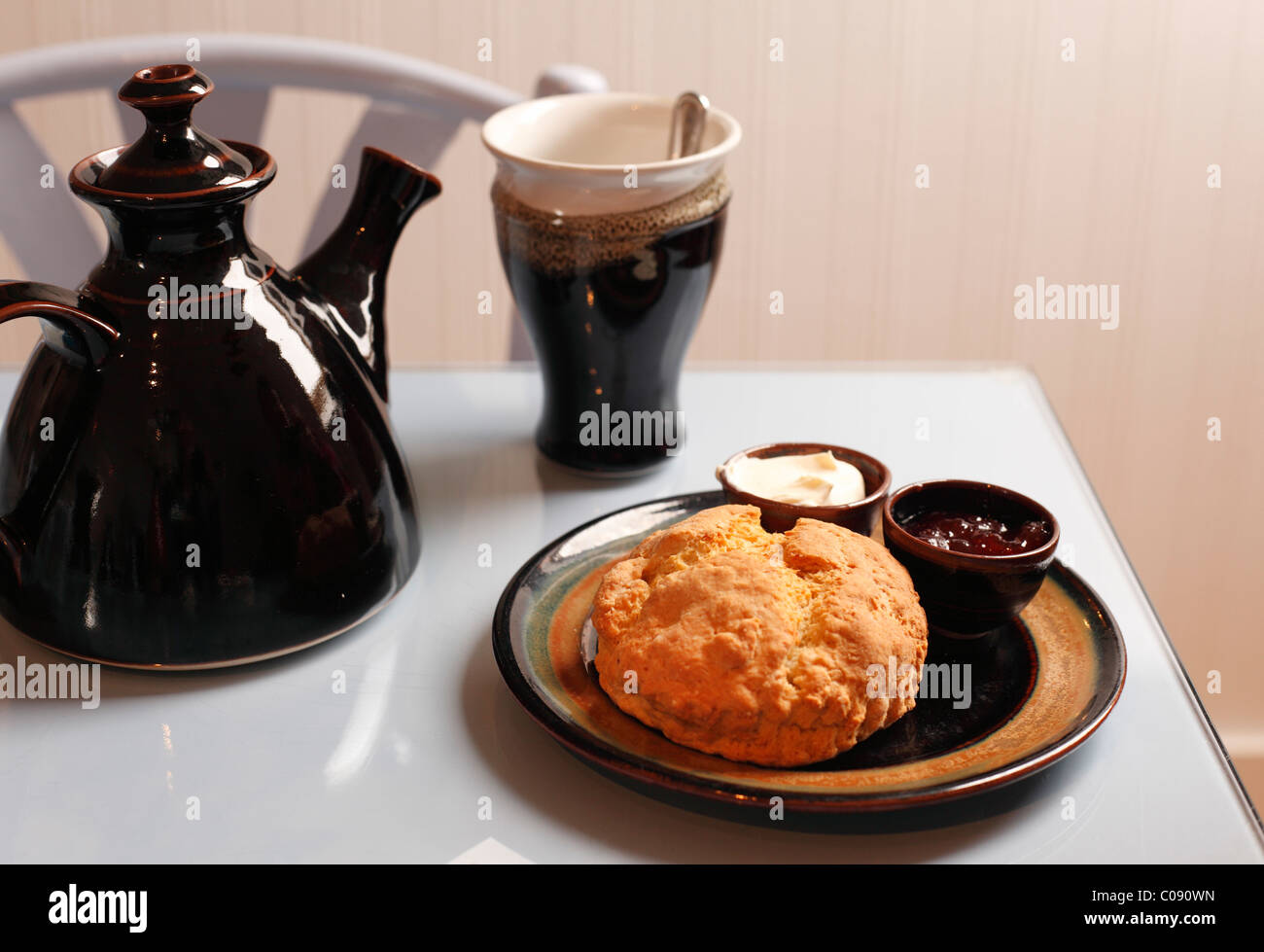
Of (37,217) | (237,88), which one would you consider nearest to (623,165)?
(237,88)

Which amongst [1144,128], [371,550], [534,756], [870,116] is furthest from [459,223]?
[534,756]

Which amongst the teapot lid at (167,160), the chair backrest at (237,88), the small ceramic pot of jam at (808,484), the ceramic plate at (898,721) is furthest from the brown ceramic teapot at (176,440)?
the chair backrest at (237,88)

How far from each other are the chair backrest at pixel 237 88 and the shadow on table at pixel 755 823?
0.74 meters

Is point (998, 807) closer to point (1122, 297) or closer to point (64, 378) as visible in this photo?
point (64, 378)

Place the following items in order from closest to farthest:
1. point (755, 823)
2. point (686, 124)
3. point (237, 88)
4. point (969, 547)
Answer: point (755, 823) < point (969, 547) < point (686, 124) < point (237, 88)

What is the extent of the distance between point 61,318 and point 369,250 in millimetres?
229

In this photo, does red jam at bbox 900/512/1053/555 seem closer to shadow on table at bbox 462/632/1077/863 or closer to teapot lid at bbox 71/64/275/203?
shadow on table at bbox 462/632/1077/863

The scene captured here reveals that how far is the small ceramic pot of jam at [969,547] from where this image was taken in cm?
65

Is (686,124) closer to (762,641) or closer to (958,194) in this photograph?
(762,641)

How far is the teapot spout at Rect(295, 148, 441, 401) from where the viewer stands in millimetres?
768

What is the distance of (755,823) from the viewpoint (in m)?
0.55

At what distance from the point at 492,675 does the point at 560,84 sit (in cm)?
66

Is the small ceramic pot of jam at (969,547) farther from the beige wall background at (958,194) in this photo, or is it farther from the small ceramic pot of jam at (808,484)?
the beige wall background at (958,194)

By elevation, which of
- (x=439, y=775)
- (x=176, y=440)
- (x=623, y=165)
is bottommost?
(x=439, y=775)
